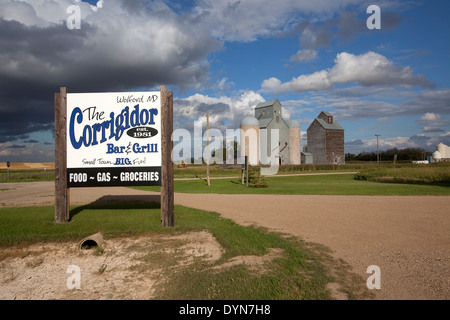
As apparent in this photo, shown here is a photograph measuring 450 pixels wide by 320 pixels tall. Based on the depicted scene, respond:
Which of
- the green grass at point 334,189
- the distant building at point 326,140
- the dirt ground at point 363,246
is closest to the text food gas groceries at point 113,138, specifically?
the dirt ground at point 363,246

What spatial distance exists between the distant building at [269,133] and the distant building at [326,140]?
21.8ft

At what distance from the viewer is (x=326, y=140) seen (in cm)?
6238

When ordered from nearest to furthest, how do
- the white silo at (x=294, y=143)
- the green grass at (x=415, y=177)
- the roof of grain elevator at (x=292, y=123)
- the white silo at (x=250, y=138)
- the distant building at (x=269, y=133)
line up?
the green grass at (x=415, y=177)
the white silo at (x=250, y=138)
the distant building at (x=269, y=133)
the white silo at (x=294, y=143)
the roof of grain elevator at (x=292, y=123)

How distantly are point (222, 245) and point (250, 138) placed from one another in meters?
47.7

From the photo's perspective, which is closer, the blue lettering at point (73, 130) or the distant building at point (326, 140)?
the blue lettering at point (73, 130)

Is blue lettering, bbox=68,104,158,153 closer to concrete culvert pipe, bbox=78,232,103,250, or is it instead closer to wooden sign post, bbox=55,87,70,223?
wooden sign post, bbox=55,87,70,223

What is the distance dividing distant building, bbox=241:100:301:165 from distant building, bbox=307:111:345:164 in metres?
6.64

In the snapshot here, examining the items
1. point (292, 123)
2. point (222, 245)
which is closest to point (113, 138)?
point (222, 245)

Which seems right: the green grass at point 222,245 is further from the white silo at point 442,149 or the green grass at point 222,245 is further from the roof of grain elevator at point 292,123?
the white silo at point 442,149

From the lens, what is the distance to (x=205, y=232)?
844 cm

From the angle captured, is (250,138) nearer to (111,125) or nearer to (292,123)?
(292,123)

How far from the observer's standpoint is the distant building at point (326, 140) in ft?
205

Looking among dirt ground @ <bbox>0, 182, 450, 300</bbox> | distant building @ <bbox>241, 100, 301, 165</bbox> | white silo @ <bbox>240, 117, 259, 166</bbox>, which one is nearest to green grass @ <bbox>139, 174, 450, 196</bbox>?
dirt ground @ <bbox>0, 182, 450, 300</bbox>

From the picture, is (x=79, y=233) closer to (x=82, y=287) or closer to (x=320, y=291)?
(x=82, y=287)
